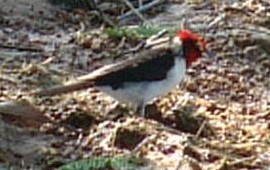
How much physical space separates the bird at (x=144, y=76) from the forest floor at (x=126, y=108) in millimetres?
136

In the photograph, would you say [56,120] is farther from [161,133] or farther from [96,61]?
[96,61]

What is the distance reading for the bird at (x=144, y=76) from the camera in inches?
219

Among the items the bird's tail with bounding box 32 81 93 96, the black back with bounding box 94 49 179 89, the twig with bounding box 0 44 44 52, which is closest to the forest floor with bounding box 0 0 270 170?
the twig with bounding box 0 44 44 52

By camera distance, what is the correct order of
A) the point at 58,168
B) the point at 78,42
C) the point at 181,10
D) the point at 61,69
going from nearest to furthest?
the point at 58,168, the point at 61,69, the point at 78,42, the point at 181,10

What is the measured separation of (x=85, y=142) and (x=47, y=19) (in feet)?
8.11

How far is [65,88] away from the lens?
18.1 ft

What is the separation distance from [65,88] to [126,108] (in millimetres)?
492

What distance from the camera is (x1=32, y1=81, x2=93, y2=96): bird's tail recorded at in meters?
5.47

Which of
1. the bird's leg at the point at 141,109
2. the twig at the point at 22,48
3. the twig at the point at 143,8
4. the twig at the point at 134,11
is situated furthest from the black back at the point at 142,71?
the twig at the point at 143,8

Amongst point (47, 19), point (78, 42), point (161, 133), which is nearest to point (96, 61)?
point (78, 42)

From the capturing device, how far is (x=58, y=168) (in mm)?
4914

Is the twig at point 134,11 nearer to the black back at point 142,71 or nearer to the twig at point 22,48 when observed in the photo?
the twig at point 22,48

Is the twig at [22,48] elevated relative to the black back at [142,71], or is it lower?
lower

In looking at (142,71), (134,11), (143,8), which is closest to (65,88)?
(142,71)
